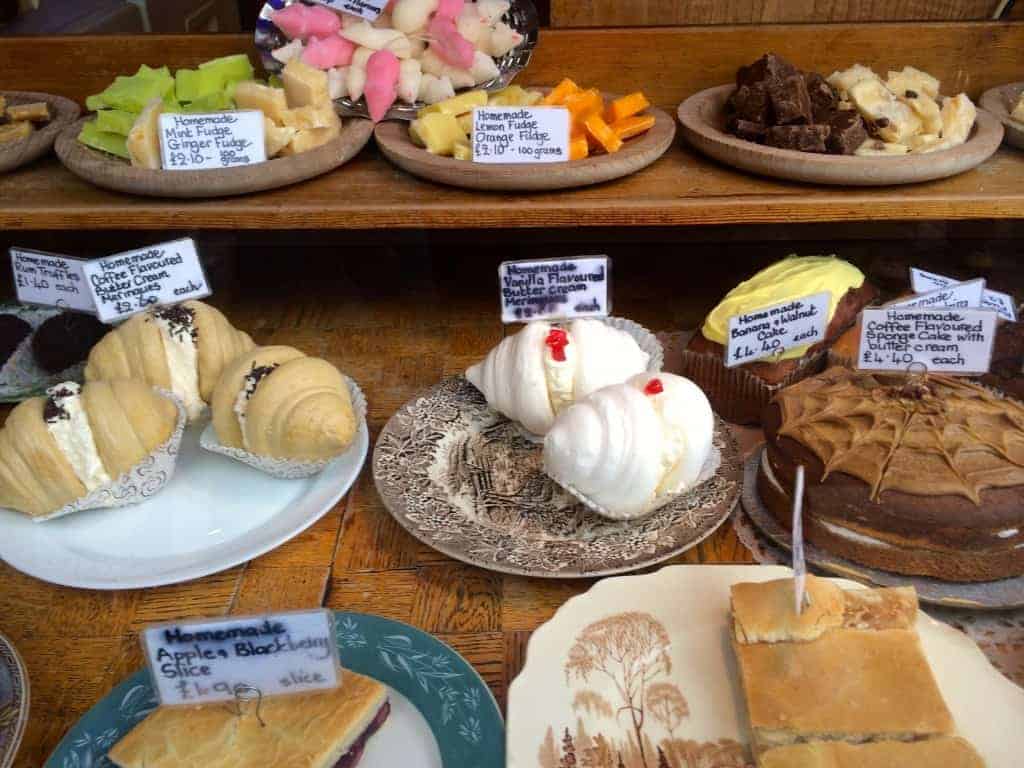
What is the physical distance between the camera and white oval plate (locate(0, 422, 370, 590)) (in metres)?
0.96

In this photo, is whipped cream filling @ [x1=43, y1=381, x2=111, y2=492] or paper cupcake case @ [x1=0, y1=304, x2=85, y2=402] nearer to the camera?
whipped cream filling @ [x1=43, y1=381, x2=111, y2=492]

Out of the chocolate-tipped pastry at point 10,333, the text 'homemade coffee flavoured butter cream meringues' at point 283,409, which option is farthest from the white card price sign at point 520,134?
the chocolate-tipped pastry at point 10,333

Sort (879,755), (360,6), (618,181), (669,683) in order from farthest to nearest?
(360,6) < (618,181) < (669,683) < (879,755)

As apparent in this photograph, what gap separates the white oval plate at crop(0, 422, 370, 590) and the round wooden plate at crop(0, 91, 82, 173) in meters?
0.57

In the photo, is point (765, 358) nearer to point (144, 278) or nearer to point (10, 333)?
point (144, 278)

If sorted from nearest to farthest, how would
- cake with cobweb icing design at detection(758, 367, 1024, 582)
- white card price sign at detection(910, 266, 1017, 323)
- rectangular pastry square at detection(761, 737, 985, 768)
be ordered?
rectangular pastry square at detection(761, 737, 985, 768), cake with cobweb icing design at detection(758, 367, 1024, 582), white card price sign at detection(910, 266, 1017, 323)

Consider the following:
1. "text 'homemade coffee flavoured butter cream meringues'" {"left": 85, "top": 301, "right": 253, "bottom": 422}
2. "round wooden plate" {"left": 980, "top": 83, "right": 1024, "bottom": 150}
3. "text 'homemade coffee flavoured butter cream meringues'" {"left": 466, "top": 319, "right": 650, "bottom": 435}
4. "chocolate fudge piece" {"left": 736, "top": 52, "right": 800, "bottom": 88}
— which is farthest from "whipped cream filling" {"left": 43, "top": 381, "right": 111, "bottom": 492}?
"round wooden plate" {"left": 980, "top": 83, "right": 1024, "bottom": 150}

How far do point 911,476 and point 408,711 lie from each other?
57 centimetres

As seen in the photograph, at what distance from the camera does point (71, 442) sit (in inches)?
38.4

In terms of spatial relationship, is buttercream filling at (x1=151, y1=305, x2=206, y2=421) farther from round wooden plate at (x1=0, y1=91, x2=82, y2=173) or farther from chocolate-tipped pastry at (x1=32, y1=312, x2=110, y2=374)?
round wooden plate at (x1=0, y1=91, x2=82, y2=173)

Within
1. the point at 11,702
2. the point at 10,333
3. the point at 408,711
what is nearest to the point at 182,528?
the point at 11,702

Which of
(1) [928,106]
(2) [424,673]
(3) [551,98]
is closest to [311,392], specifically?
(2) [424,673]

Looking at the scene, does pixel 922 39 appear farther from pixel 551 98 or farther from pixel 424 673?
pixel 424 673

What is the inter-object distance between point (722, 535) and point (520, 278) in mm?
418
